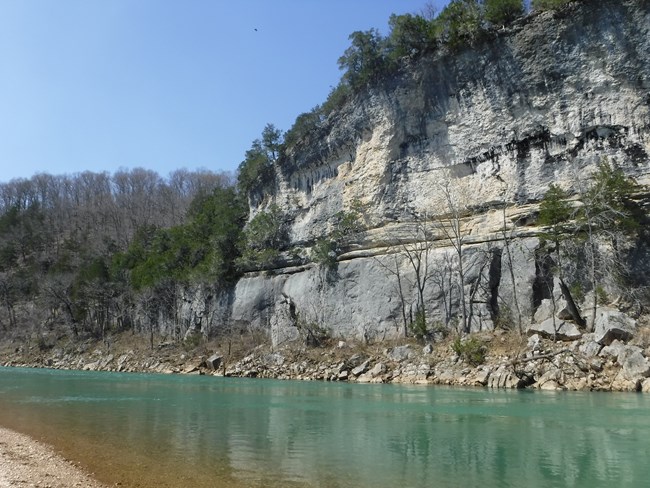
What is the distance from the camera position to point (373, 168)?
37344mm

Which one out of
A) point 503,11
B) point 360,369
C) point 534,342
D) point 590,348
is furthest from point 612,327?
point 503,11

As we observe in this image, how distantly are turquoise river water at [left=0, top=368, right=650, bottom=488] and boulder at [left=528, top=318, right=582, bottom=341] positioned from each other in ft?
15.3

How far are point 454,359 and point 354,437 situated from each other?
47.2 ft

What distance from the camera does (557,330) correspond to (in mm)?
23844

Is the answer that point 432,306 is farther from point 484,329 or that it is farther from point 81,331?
point 81,331

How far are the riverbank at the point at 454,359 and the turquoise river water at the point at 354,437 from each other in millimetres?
1844

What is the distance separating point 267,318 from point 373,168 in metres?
13.4

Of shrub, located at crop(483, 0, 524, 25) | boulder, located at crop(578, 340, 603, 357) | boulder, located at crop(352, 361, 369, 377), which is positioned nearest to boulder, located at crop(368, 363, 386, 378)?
boulder, located at crop(352, 361, 369, 377)

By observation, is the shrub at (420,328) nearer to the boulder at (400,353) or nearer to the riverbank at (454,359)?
the riverbank at (454,359)

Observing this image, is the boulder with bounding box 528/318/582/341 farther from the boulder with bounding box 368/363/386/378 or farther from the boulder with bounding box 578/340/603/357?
the boulder with bounding box 368/363/386/378

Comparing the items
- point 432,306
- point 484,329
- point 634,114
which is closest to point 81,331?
point 432,306

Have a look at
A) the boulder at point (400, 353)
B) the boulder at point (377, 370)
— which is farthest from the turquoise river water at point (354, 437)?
the boulder at point (400, 353)

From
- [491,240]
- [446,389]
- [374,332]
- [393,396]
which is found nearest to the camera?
[393,396]

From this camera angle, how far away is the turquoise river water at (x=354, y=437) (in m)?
8.89
